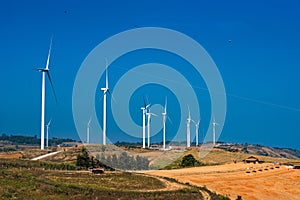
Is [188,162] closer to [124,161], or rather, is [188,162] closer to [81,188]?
[124,161]

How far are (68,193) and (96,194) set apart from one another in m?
2.71

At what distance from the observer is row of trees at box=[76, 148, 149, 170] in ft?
284

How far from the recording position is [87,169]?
81.2m

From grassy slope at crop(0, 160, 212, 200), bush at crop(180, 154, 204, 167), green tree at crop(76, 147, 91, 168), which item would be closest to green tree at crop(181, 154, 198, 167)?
bush at crop(180, 154, 204, 167)

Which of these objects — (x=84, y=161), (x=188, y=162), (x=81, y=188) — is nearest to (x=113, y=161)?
(x=84, y=161)

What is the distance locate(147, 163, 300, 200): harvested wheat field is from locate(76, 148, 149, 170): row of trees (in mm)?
11577

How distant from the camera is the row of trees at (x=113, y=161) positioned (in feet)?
284

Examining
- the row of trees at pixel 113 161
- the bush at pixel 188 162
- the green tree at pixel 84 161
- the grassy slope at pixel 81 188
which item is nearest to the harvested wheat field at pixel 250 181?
the grassy slope at pixel 81 188

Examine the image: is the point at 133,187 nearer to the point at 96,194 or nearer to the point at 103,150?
the point at 96,194

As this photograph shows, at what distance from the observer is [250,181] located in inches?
2990

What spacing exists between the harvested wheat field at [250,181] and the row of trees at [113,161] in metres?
11.6

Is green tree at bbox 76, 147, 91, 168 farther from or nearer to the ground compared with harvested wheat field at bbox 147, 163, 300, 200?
farther from the ground

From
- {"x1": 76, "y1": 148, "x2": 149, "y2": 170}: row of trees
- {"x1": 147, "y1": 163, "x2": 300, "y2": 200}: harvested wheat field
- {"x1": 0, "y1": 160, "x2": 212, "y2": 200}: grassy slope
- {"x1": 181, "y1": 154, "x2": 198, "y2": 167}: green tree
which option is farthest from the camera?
{"x1": 181, "y1": 154, "x2": 198, "y2": 167}: green tree

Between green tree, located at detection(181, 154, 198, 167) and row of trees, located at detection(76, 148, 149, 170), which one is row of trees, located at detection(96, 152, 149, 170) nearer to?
row of trees, located at detection(76, 148, 149, 170)
